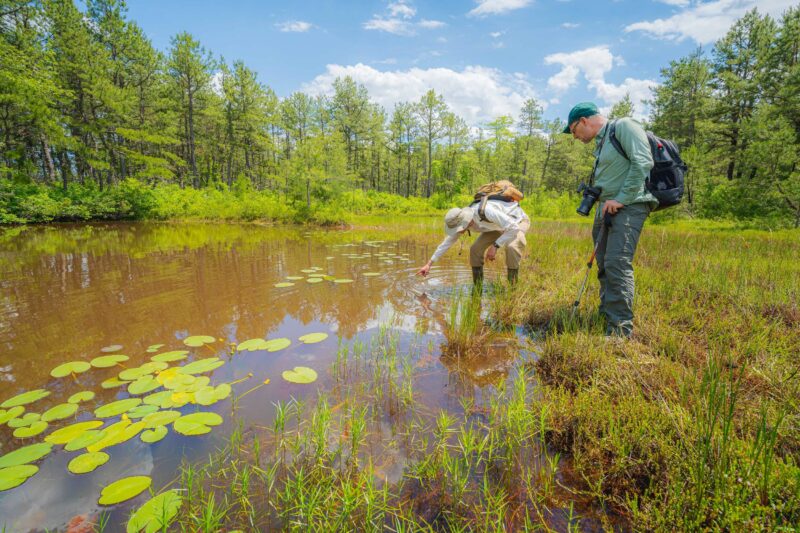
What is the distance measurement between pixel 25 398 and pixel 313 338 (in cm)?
212

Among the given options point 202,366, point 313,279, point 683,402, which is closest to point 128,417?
point 202,366

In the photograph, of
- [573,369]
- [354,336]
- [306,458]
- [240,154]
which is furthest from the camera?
[240,154]

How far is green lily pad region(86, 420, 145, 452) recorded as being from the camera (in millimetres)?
1918

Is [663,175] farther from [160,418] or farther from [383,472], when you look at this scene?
[160,418]

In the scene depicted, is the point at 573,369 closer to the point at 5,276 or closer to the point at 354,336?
the point at 354,336

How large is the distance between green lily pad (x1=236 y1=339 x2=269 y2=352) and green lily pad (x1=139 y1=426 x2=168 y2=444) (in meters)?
1.18

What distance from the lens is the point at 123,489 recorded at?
5.34 feet

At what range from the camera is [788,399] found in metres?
1.75

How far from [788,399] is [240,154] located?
4443 centimetres

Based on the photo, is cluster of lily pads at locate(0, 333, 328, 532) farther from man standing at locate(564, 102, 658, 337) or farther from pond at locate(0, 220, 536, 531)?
man standing at locate(564, 102, 658, 337)

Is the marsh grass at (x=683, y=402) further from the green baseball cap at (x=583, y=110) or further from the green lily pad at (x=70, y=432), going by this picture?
the green lily pad at (x=70, y=432)

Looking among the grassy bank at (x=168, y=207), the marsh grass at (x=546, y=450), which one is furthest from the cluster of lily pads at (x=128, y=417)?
the grassy bank at (x=168, y=207)

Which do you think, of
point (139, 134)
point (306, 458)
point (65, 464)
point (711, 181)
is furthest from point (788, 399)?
point (139, 134)

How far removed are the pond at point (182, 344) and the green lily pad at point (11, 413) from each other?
40 mm
